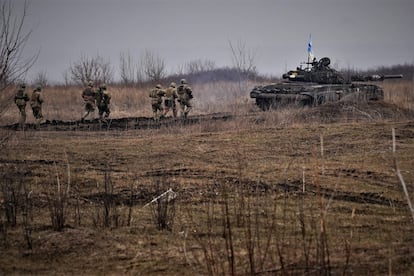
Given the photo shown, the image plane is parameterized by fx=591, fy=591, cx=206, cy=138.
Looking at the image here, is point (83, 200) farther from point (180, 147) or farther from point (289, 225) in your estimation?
point (180, 147)

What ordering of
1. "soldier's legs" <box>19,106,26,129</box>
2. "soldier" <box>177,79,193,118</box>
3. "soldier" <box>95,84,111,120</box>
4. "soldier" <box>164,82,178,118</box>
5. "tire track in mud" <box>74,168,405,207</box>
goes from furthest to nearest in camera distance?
"soldier" <box>164,82,178,118</box>
"soldier" <box>177,79,193,118</box>
"soldier" <box>95,84,111,120</box>
"soldier's legs" <box>19,106,26,129</box>
"tire track in mud" <box>74,168,405,207</box>

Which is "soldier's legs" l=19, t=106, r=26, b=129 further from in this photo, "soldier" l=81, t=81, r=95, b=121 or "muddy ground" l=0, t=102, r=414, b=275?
"soldier" l=81, t=81, r=95, b=121

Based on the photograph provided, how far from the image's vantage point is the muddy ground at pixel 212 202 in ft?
19.4

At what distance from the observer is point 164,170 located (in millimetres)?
10945

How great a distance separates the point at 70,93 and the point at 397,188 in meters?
25.1

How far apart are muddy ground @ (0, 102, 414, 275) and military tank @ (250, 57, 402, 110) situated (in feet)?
21.6

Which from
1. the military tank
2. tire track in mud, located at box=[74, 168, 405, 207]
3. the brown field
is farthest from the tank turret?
tire track in mud, located at box=[74, 168, 405, 207]

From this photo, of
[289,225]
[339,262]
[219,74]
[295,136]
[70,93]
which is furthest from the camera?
[219,74]

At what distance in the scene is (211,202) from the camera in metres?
8.62

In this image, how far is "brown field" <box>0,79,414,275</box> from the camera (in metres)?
5.88

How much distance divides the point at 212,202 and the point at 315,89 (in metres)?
15.6

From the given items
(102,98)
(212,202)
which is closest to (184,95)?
(102,98)

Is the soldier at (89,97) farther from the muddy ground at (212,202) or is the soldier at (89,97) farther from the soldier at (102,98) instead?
the muddy ground at (212,202)

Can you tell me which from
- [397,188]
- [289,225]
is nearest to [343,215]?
[289,225]
